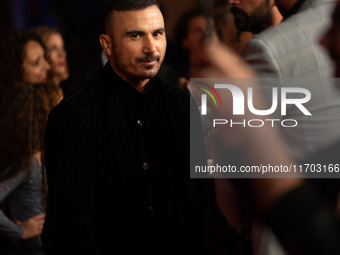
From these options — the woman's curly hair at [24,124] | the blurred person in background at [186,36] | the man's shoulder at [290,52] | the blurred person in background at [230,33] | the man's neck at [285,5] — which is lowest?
the woman's curly hair at [24,124]

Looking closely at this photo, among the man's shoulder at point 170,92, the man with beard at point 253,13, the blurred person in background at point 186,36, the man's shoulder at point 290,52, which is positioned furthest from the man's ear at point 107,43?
the blurred person in background at point 186,36

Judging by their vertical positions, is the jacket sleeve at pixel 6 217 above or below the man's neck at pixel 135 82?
below

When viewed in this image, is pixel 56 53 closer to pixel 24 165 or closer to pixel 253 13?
pixel 24 165

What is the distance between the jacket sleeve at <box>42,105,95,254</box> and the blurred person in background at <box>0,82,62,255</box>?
106 cm

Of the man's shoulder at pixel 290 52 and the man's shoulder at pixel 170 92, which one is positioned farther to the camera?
the man's shoulder at pixel 170 92

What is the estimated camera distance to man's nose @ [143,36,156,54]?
240cm

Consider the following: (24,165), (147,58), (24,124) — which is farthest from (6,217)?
(147,58)

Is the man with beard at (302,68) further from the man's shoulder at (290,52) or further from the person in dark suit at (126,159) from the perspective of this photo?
the person in dark suit at (126,159)

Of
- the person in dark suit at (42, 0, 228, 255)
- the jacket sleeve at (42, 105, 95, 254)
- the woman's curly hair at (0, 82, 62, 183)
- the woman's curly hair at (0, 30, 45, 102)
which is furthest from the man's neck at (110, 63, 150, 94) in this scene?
the woman's curly hair at (0, 30, 45, 102)

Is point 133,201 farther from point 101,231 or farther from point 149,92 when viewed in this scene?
point 149,92

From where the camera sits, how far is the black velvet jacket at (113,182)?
7.58ft

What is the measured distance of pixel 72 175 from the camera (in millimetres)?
2316

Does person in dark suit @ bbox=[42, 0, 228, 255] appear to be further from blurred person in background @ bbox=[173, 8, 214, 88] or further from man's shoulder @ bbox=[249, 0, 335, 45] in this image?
blurred person in background @ bbox=[173, 8, 214, 88]

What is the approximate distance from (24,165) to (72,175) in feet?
3.75
